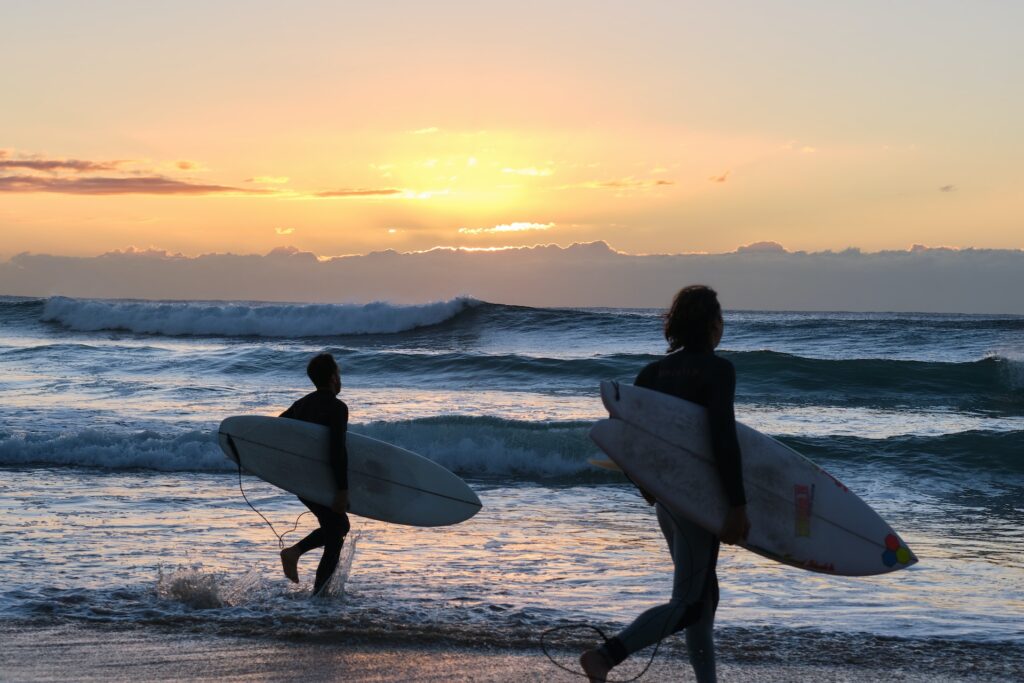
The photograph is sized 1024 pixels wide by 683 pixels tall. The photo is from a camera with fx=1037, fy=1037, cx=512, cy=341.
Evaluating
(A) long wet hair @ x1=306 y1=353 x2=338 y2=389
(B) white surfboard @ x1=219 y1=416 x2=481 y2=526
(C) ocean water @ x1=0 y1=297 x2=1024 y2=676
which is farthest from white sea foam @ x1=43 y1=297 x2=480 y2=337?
(A) long wet hair @ x1=306 y1=353 x2=338 y2=389

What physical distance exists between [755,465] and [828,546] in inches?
18.6

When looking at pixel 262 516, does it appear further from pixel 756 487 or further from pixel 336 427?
pixel 756 487

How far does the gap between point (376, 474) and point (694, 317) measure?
297 centimetres

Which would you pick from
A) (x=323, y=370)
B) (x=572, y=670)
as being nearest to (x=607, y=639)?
(x=572, y=670)

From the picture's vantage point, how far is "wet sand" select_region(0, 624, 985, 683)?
4211 mm

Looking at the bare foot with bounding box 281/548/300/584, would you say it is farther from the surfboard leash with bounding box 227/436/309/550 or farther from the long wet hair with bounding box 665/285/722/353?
the long wet hair with bounding box 665/285/722/353

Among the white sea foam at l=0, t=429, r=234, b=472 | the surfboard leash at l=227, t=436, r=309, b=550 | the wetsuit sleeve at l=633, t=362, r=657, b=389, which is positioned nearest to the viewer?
the wetsuit sleeve at l=633, t=362, r=657, b=389

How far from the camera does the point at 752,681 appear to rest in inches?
167

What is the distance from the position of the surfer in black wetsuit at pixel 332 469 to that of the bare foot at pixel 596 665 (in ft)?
6.53

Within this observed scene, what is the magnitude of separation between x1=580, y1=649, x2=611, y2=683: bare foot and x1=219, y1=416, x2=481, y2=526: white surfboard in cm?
252

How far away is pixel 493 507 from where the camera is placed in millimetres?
8445

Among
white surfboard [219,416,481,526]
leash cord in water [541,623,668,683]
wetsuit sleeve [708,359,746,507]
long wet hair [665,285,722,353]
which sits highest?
long wet hair [665,285,722,353]

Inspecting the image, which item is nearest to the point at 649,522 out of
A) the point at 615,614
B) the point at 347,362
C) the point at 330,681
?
the point at 615,614

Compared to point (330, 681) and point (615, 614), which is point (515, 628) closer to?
point (615, 614)
